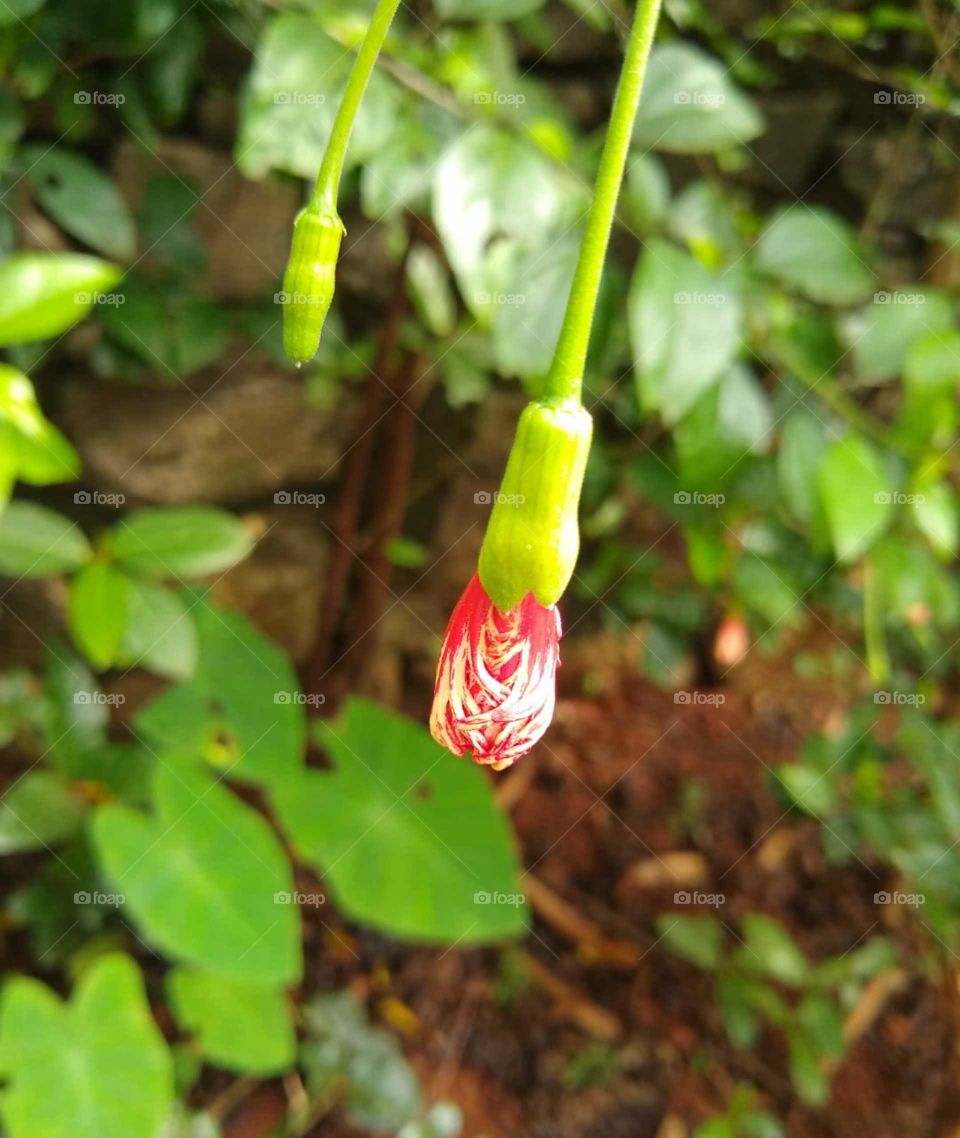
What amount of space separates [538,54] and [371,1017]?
3.90 feet

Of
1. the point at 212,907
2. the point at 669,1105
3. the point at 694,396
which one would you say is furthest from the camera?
the point at 669,1105

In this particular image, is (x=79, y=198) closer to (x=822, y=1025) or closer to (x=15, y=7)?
(x=15, y=7)

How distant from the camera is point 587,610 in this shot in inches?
58.4

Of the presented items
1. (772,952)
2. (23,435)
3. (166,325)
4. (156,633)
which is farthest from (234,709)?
(772,952)

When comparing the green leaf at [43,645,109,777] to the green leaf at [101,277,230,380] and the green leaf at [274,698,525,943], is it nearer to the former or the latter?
the green leaf at [274,698,525,943]

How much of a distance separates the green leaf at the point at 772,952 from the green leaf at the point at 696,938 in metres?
0.04

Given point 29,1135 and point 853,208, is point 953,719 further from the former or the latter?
point 29,1135

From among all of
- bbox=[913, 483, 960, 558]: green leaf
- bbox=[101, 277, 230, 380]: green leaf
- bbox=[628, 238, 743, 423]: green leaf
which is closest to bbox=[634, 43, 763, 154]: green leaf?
bbox=[628, 238, 743, 423]: green leaf

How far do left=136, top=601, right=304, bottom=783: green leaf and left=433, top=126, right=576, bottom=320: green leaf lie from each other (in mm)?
603

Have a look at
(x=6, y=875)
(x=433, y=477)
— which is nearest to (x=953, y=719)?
(x=433, y=477)

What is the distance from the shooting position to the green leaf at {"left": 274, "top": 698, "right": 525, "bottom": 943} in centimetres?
112

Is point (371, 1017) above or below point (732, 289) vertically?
below

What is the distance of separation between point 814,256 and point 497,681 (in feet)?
2.04

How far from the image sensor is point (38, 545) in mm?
837
